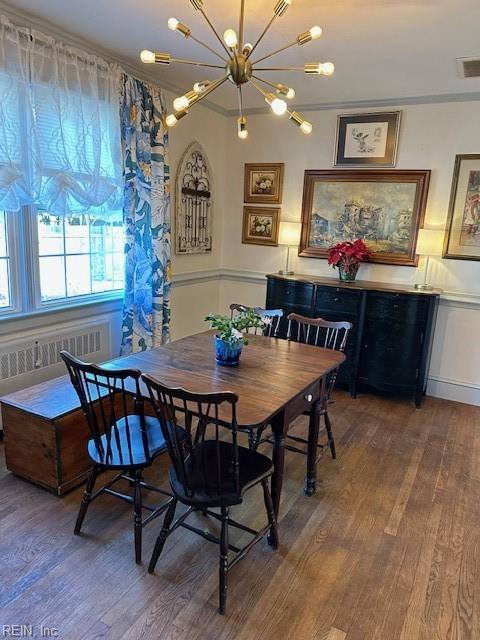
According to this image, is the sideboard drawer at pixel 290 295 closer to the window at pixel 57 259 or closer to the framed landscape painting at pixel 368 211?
the framed landscape painting at pixel 368 211

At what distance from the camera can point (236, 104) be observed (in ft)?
14.7

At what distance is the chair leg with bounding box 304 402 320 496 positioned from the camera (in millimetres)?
2494

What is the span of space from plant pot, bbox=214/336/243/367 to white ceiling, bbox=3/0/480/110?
185cm

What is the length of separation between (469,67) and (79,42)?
272 centimetres

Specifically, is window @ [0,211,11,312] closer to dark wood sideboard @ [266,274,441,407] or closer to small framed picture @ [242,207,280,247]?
dark wood sideboard @ [266,274,441,407]

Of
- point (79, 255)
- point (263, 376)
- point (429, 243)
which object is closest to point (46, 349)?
point (79, 255)

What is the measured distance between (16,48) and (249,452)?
105 inches

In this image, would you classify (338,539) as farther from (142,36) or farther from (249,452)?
(142,36)

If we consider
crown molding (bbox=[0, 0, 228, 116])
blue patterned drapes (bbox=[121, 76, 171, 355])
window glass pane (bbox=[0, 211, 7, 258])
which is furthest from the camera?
blue patterned drapes (bbox=[121, 76, 171, 355])

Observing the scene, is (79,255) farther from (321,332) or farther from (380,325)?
(380,325)

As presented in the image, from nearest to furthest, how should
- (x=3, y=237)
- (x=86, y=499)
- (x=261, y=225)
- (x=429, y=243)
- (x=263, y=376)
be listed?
(x=86, y=499), (x=263, y=376), (x=3, y=237), (x=429, y=243), (x=261, y=225)

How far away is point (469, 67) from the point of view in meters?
3.12

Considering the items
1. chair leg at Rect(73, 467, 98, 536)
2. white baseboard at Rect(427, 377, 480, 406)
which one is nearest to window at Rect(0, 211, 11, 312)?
chair leg at Rect(73, 467, 98, 536)

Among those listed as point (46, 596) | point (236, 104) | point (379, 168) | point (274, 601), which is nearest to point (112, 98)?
point (236, 104)
